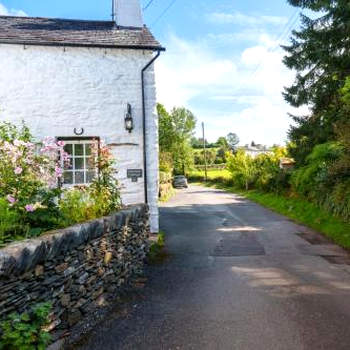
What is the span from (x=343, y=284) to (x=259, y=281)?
1.46 meters

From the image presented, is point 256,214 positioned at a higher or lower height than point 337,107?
lower

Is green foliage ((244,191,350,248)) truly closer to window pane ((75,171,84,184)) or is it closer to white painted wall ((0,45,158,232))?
white painted wall ((0,45,158,232))

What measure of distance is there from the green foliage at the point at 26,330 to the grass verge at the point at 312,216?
883 centimetres

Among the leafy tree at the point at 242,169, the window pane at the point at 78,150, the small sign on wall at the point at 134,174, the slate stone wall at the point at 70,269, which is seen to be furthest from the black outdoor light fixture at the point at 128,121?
the leafy tree at the point at 242,169

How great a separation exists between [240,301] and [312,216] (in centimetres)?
1009

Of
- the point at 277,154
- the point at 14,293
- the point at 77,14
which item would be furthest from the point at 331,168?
the point at 277,154

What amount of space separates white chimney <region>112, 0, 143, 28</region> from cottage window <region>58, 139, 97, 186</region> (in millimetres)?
4470

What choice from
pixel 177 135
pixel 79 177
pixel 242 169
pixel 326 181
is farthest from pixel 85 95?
pixel 177 135

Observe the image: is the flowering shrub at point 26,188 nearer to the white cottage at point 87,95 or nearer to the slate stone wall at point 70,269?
the slate stone wall at point 70,269

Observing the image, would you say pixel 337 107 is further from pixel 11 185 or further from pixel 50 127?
pixel 11 185

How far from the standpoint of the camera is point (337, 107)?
52.2 feet

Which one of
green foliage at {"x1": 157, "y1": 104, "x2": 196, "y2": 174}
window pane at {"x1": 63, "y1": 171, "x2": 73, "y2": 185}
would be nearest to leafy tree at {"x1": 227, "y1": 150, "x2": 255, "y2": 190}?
green foliage at {"x1": 157, "y1": 104, "x2": 196, "y2": 174}

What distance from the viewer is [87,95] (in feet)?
34.6

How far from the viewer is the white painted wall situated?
10.2 meters
